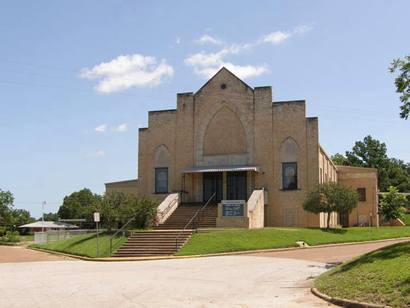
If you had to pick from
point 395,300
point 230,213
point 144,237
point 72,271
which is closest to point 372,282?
point 395,300

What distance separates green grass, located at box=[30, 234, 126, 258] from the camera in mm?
30920

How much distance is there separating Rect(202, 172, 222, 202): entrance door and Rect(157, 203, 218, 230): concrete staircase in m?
1.85

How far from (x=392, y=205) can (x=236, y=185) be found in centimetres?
1792

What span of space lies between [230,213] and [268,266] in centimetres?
1398

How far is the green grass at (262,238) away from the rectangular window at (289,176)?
609cm

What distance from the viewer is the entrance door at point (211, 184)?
44.8 meters

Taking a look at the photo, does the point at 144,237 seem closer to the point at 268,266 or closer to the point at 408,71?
the point at 268,266

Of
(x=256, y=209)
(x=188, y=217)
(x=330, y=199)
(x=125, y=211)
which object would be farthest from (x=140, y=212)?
(x=330, y=199)

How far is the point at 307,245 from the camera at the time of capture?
1264 inches

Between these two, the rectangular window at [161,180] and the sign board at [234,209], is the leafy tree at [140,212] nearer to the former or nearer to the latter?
the sign board at [234,209]

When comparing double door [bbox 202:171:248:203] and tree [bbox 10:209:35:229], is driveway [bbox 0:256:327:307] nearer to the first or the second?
double door [bbox 202:171:248:203]

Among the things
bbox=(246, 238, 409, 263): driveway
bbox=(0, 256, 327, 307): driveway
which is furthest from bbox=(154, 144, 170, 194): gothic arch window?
bbox=(0, 256, 327, 307): driveway

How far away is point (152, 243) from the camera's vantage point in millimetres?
31328

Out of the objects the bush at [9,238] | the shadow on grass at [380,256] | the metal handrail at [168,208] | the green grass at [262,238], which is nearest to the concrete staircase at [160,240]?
the metal handrail at [168,208]
